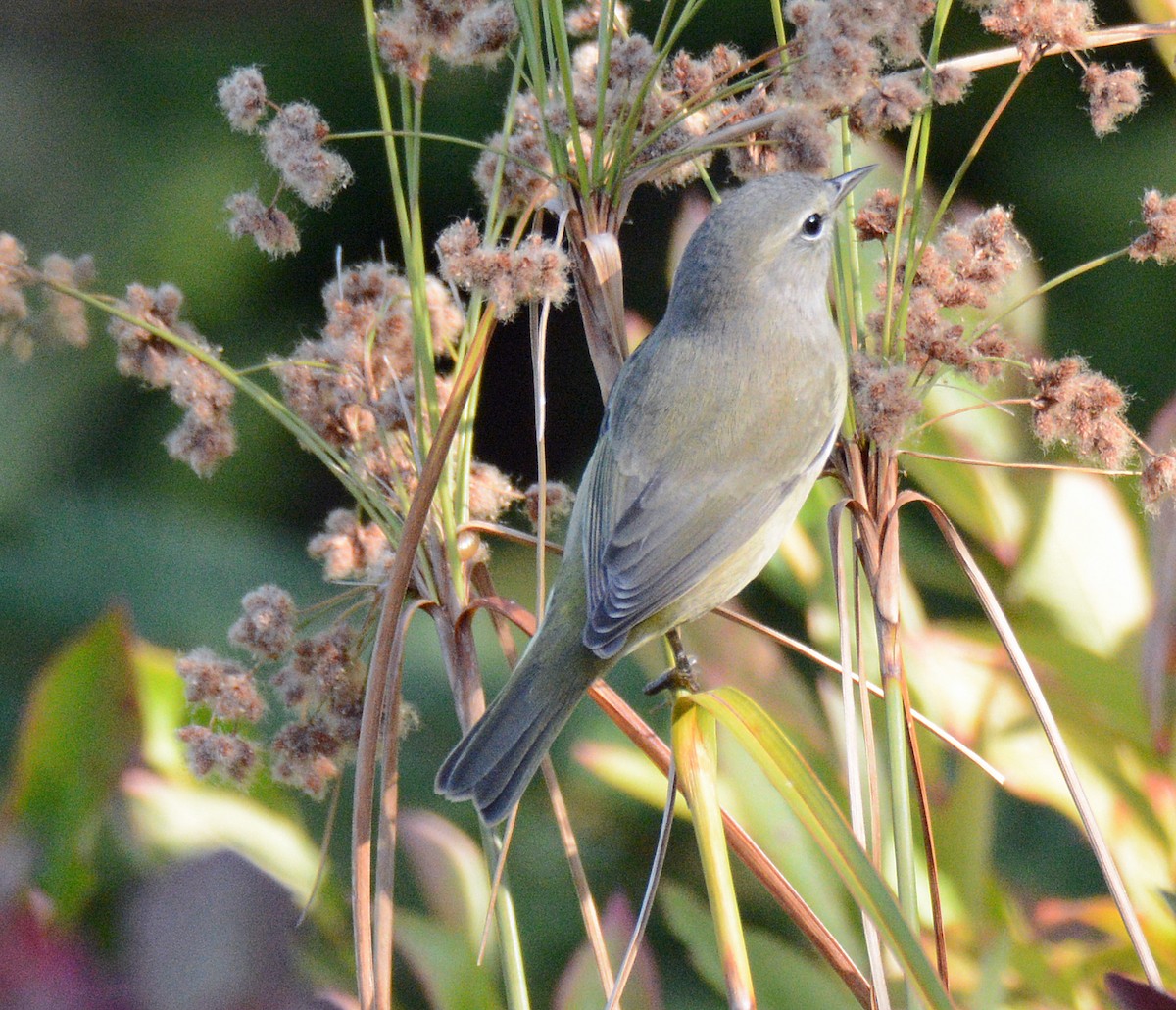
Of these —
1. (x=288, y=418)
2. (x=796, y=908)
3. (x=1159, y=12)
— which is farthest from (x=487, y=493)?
(x=1159, y=12)

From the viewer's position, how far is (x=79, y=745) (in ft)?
3.97

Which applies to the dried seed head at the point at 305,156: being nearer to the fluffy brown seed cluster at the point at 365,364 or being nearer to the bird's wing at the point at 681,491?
the fluffy brown seed cluster at the point at 365,364

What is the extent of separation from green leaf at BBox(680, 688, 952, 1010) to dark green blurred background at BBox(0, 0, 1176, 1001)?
1019 millimetres

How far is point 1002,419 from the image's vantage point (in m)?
1.49

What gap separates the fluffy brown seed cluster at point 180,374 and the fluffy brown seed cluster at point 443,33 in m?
0.24

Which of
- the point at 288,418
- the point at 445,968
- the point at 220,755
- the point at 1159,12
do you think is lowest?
the point at 445,968

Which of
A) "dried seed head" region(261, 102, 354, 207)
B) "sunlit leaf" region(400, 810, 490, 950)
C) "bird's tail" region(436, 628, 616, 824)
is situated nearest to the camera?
"dried seed head" region(261, 102, 354, 207)

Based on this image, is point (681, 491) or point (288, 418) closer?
point (288, 418)

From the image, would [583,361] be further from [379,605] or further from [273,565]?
[379,605]

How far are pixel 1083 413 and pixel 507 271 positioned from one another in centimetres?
38

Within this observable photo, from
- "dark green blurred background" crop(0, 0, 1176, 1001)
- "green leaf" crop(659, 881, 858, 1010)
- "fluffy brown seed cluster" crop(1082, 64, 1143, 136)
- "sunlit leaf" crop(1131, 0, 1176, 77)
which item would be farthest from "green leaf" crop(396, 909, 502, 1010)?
"sunlit leaf" crop(1131, 0, 1176, 77)

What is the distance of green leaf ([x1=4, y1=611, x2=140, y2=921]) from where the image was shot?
1.21m

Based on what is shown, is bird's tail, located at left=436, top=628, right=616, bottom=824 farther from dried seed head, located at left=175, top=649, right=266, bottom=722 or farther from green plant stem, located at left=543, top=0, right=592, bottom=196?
green plant stem, located at left=543, top=0, right=592, bottom=196

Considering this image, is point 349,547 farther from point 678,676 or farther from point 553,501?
point 678,676
